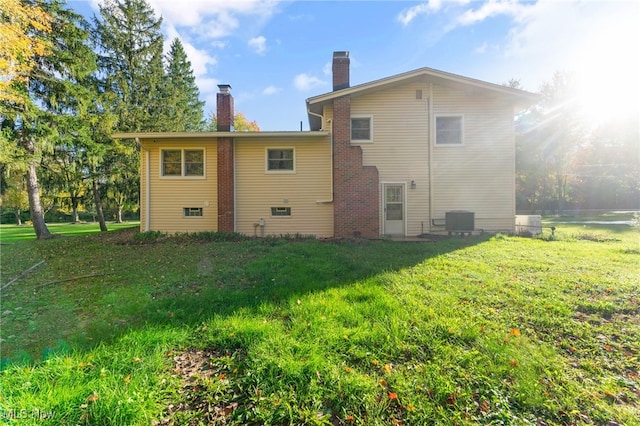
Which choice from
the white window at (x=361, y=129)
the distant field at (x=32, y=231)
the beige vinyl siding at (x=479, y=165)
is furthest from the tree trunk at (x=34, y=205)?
the beige vinyl siding at (x=479, y=165)

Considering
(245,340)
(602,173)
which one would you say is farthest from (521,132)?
(245,340)

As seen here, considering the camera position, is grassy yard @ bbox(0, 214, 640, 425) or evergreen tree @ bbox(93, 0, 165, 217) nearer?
grassy yard @ bbox(0, 214, 640, 425)

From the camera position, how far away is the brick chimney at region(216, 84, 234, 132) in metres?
11.5

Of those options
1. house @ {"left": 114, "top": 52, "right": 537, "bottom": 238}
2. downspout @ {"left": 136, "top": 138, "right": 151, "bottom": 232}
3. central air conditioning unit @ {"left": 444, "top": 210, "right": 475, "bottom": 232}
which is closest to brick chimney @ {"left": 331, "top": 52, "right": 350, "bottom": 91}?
house @ {"left": 114, "top": 52, "right": 537, "bottom": 238}

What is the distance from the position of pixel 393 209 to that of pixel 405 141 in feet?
8.73

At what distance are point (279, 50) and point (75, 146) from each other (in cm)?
1086

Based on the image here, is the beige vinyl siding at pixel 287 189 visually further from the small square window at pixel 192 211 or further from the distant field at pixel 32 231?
the distant field at pixel 32 231

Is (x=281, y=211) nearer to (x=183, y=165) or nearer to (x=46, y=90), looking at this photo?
(x=183, y=165)

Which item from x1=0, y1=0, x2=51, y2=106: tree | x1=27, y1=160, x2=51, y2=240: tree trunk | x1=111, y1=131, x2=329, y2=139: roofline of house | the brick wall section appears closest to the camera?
x1=0, y1=0, x2=51, y2=106: tree

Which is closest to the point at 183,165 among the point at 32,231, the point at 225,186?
the point at 225,186

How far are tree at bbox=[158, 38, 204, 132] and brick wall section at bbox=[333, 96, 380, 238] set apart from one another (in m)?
16.8

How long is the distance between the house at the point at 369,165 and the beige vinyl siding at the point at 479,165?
4cm

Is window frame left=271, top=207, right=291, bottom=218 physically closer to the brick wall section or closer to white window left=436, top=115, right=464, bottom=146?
the brick wall section

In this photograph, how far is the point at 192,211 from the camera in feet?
37.1
